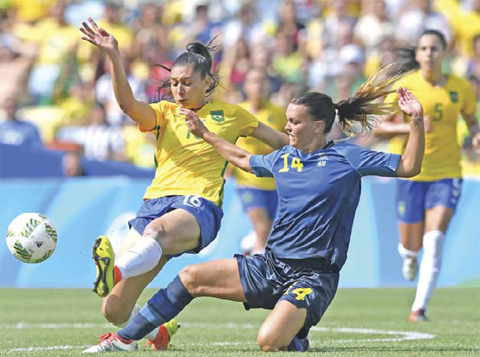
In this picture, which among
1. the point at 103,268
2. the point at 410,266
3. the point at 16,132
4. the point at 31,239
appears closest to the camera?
the point at 103,268

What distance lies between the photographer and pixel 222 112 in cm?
790

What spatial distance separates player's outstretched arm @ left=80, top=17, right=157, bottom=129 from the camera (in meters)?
7.04

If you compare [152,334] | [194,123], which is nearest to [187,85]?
[194,123]

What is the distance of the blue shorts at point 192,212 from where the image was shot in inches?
288

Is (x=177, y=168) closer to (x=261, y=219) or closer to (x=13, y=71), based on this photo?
(x=261, y=219)

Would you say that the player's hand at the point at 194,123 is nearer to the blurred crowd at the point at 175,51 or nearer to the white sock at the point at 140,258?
the white sock at the point at 140,258

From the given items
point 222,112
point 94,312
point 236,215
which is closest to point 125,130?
point 236,215

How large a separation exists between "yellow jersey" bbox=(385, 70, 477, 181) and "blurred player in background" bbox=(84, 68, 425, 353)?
3452 mm

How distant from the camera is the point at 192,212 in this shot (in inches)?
286

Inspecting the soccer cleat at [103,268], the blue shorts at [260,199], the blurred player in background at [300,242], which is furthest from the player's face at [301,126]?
the blue shorts at [260,199]

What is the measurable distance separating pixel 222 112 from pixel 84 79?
552 inches

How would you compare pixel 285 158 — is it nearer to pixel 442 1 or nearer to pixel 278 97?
pixel 278 97

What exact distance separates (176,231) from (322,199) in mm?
1020

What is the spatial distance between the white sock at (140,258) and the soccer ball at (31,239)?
73 centimetres
